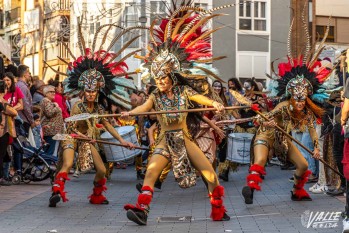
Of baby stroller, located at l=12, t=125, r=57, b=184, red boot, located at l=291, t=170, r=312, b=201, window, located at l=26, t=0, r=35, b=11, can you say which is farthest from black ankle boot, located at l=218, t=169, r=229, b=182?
window, located at l=26, t=0, r=35, b=11

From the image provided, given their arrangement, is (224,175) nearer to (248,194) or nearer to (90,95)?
(248,194)

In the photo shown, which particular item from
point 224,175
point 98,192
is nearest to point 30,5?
point 224,175

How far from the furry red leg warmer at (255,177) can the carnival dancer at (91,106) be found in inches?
66.9

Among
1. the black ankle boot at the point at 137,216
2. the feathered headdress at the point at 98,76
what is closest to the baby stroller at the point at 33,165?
the feathered headdress at the point at 98,76

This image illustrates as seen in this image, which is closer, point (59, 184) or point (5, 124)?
point (59, 184)

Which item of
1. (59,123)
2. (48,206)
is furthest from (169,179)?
(48,206)

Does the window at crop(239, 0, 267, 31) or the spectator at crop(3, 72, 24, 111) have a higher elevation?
the window at crop(239, 0, 267, 31)

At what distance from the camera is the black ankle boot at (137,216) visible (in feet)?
40.0

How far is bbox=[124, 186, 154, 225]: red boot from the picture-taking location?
12211 mm

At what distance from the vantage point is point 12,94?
18.1m

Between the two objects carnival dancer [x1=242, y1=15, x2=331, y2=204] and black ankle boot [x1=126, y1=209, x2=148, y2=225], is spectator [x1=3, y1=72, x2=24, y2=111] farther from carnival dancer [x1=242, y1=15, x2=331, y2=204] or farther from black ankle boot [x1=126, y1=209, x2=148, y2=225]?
black ankle boot [x1=126, y1=209, x2=148, y2=225]

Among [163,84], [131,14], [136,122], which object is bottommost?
[136,122]

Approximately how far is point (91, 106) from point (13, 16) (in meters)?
55.2

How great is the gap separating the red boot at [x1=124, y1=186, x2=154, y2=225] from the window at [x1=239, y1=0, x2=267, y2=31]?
39.2m
